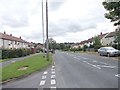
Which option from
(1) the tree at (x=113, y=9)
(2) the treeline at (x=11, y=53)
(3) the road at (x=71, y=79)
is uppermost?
(1) the tree at (x=113, y=9)

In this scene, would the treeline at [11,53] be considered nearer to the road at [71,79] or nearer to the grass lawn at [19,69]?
the grass lawn at [19,69]

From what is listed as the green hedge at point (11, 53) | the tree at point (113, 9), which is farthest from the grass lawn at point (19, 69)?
the green hedge at point (11, 53)

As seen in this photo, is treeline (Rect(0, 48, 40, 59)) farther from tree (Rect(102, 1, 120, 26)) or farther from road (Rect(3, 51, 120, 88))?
road (Rect(3, 51, 120, 88))

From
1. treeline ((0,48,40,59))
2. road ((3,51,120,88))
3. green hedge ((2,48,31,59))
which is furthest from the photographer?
green hedge ((2,48,31,59))

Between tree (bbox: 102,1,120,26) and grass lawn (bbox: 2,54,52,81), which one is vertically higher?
tree (bbox: 102,1,120,26)

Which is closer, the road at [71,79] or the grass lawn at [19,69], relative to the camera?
the road at [71,79]

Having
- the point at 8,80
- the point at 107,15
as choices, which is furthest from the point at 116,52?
the point at 8,80

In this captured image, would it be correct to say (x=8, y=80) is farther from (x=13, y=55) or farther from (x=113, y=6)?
(x=13, y=55)

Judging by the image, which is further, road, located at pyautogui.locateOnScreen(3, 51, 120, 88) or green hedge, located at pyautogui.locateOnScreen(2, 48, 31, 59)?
green hedge, located at pyautogui.locateOnScreen(2, 48, 31, 59)

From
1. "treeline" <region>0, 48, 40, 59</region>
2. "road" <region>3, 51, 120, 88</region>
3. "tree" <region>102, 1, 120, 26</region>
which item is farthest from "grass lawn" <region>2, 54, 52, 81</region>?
"treeline" <region>0, 48, 40, 59</region>

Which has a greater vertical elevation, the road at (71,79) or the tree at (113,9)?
the tree at (113,9)

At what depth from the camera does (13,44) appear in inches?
3570

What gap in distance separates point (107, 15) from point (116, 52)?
726 centimetres

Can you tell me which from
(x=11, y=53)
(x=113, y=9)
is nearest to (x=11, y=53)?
(x=11, y=53)
